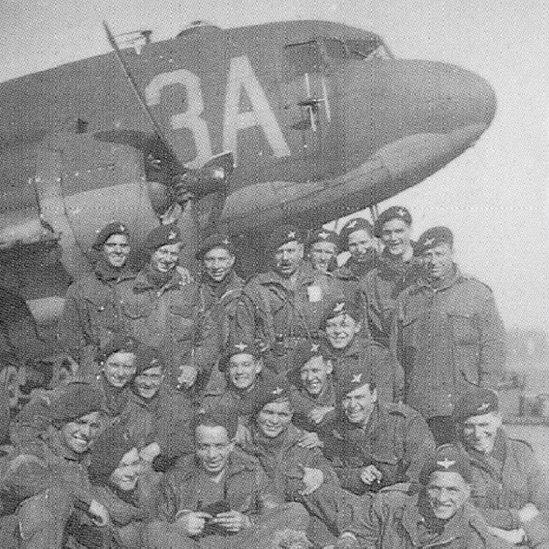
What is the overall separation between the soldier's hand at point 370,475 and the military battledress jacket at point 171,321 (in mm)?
1678

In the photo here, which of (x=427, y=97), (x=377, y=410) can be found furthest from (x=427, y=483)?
(x=427, y=97)

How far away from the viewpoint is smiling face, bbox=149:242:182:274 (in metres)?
5.88

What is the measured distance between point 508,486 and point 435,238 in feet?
6.96

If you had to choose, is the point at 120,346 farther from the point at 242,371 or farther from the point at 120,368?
the point at 242,371

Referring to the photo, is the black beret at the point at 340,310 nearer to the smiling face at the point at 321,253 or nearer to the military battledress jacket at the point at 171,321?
the military battledress jacket at the point at 171,321

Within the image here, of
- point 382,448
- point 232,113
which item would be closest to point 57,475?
point 382,448

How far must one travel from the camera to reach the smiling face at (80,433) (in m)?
4.34

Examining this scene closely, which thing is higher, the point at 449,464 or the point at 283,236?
the point at 283,236

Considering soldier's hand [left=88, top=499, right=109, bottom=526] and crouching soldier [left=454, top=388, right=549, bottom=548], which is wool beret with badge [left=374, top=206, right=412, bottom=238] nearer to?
crouching soldier [left=454, top=388, right=549, bottom=548]

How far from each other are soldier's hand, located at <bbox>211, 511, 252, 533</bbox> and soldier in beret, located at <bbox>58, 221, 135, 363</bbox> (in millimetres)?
2246

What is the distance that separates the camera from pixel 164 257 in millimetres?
5875

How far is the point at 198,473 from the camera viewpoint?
14.0 ft

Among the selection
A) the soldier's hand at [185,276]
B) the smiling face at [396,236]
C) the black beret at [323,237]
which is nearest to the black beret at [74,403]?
the soldier's hand at [185,276]

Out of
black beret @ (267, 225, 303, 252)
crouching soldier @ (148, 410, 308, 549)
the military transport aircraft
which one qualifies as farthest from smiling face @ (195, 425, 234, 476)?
the military transport aircraft
